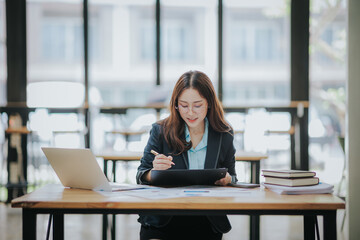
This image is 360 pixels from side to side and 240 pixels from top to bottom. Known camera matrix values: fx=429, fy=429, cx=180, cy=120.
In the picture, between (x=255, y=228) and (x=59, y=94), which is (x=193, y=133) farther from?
(x=59, y=94)

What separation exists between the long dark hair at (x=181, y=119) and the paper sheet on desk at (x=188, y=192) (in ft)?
1.06

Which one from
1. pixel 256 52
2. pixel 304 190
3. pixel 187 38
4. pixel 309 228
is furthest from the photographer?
pixel 256 52

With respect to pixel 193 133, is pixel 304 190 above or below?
below

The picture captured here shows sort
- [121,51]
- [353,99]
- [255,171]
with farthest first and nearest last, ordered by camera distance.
Result: [121,51] < [255,171] < [353,99]

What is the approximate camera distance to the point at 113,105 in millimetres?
5539

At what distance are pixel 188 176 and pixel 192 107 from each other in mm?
374

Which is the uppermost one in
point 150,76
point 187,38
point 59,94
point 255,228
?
point 187,38

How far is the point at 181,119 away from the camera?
1.97 m

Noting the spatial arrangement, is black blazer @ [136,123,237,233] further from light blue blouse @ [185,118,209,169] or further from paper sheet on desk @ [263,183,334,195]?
paper sheet on desk @ [263,183,334,195]

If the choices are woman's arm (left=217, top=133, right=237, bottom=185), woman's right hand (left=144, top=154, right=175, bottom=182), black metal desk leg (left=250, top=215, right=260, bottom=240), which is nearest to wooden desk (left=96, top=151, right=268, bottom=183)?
black metal desk leg (left=250, top=215, right=260, bottom=240)

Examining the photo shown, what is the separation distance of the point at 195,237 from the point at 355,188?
3.45 ft

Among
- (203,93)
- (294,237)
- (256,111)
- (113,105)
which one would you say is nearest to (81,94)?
(113,105)

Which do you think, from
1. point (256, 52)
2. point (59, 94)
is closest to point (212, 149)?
point (59, 94)

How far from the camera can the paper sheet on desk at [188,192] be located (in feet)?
4.66
